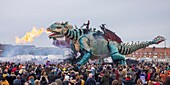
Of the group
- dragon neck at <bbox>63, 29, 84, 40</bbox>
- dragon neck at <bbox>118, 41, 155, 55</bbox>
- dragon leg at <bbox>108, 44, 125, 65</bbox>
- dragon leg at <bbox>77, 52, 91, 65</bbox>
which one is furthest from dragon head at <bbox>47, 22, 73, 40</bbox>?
dragon neck at <bbox>118, 41, 155, 55</bbox>

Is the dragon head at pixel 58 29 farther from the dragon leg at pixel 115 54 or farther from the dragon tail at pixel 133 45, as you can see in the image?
the dragon tail at pixel 133 45

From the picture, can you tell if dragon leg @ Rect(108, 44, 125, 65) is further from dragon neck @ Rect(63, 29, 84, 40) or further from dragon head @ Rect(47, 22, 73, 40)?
dragon head @ Rect(47, 22, 73, 40)

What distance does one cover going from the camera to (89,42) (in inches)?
1093

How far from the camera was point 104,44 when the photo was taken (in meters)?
28.9

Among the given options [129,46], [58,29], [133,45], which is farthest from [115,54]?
[58,29]

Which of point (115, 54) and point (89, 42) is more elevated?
point (89, 42)

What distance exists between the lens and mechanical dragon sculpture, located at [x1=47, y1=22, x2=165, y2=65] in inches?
1034

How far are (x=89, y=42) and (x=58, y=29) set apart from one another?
3485 mm

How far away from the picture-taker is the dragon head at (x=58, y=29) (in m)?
25.7

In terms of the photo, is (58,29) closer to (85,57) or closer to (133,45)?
(85,57)

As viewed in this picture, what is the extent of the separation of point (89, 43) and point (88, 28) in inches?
58.3

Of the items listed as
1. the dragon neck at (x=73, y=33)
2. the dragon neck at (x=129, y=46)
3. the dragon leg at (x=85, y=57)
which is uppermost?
the dragon neck at (x=73, y=33)

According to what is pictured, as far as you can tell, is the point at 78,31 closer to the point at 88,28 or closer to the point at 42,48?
the point at 88,28

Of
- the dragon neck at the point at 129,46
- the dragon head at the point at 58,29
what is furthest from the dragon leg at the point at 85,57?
the dragon neck at the point at 129,46
